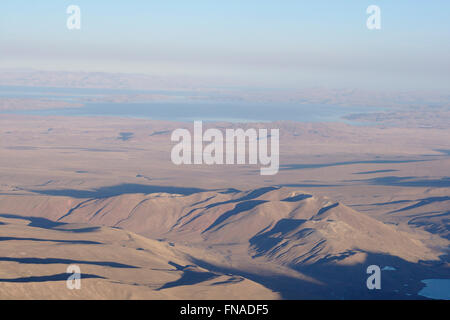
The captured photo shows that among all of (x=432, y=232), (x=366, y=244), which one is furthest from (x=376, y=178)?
(x=366, y=244)

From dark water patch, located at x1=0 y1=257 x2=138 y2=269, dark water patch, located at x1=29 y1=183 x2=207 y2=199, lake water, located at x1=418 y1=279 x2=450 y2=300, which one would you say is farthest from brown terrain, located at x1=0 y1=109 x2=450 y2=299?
lake water, located at x1=418 y1=279 x2=450 y2=300

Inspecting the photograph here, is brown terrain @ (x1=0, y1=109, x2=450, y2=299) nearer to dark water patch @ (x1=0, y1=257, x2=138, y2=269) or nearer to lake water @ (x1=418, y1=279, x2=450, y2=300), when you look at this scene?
dark water patch @ (x1=0, y1=257, x2=138, y2=269)

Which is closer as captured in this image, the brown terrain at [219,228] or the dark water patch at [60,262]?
the brown terrain at [219,228]

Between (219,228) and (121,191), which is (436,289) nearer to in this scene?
(219,228)

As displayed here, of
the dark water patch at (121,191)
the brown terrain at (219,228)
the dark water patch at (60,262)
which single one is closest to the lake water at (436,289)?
the brown terrain at (219,228)

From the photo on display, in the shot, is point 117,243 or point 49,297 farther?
point 117,243

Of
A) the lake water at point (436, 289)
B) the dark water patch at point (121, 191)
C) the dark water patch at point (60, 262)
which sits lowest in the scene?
the lake water at point (436, 289)

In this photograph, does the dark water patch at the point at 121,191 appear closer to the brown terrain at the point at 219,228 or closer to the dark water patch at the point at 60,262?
the brown terrain at the point at 219,228

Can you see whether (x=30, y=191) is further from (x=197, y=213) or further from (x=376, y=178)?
(x=376, y=178)

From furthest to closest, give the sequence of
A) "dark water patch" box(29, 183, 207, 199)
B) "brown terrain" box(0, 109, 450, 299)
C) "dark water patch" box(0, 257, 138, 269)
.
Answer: "dark water patch" box(29, 183, 207, 199), "dark water patch" box(0, 257, 138, 269), "brown terrain" box(0, 109, 450, 299)

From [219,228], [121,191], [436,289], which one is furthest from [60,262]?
[121,191]

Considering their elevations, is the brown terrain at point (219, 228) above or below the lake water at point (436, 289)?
above
